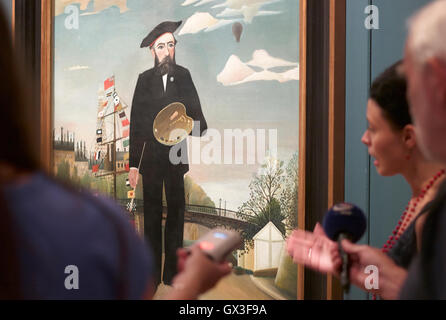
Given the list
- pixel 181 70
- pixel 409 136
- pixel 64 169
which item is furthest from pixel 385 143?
pixel 64 169

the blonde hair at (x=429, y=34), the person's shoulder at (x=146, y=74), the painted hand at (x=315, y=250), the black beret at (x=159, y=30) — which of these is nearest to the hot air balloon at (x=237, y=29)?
the black beret at (x=159, y=30)

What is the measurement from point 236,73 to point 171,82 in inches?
14.5

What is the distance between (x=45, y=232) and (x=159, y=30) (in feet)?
→ 6.32

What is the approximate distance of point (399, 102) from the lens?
1259 mm

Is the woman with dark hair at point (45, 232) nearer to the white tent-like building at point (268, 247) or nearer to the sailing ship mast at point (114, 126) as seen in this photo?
the white tent-like building at point (268, 247)

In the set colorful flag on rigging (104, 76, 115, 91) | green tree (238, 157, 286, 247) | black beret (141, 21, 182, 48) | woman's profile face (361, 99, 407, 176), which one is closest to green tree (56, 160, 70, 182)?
colorful flag on rigging (104, 76, 115, 91)

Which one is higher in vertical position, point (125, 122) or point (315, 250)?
point (125, 122)

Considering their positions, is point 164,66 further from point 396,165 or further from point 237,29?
point 396,165

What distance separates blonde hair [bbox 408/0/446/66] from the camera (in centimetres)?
66

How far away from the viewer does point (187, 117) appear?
2.24 m

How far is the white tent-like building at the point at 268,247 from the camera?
7.07 ft

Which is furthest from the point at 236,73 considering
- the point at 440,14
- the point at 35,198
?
the point at 35,198

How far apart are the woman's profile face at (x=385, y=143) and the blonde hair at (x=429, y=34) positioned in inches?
24.1

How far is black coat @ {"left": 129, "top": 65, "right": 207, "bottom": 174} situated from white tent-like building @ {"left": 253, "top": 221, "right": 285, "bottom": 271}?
55cm
